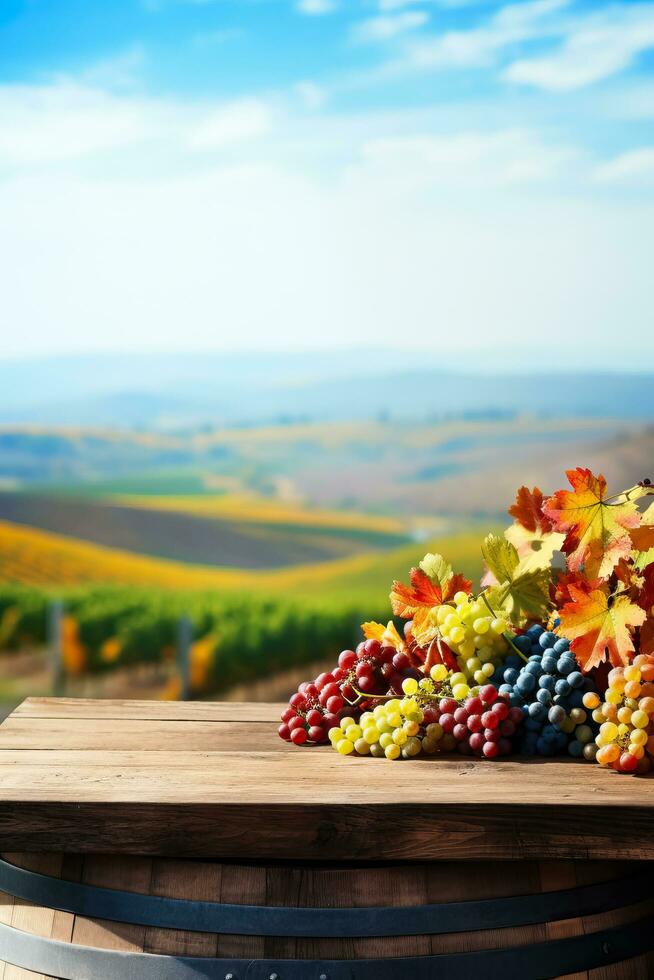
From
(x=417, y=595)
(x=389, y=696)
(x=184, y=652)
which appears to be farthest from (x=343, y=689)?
(x=184, y=652)

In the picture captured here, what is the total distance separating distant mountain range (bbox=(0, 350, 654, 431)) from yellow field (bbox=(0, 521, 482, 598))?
1487mm

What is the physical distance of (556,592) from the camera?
1.45 m

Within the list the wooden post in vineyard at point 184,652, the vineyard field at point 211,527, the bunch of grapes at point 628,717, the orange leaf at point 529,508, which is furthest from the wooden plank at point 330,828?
the vineyard field at point 211,527

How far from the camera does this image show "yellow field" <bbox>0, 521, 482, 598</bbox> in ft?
35.1

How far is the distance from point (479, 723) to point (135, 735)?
0.46 m

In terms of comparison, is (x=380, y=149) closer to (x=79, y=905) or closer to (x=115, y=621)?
(x=115, y=621)

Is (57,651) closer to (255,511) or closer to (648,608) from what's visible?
(255,511)

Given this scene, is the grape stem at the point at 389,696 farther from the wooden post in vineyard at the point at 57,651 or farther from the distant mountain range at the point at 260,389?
the distant mountain range at the point at 260,389

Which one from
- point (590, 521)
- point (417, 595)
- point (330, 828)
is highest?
point (590, 521)

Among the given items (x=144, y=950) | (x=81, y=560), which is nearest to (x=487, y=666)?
(x=144, y=950)

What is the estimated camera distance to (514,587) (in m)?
1.49

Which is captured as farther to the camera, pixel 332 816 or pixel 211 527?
pixel 211 527

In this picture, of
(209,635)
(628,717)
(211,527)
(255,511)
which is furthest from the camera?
(255,511)

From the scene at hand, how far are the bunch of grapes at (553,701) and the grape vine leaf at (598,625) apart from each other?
3cm
